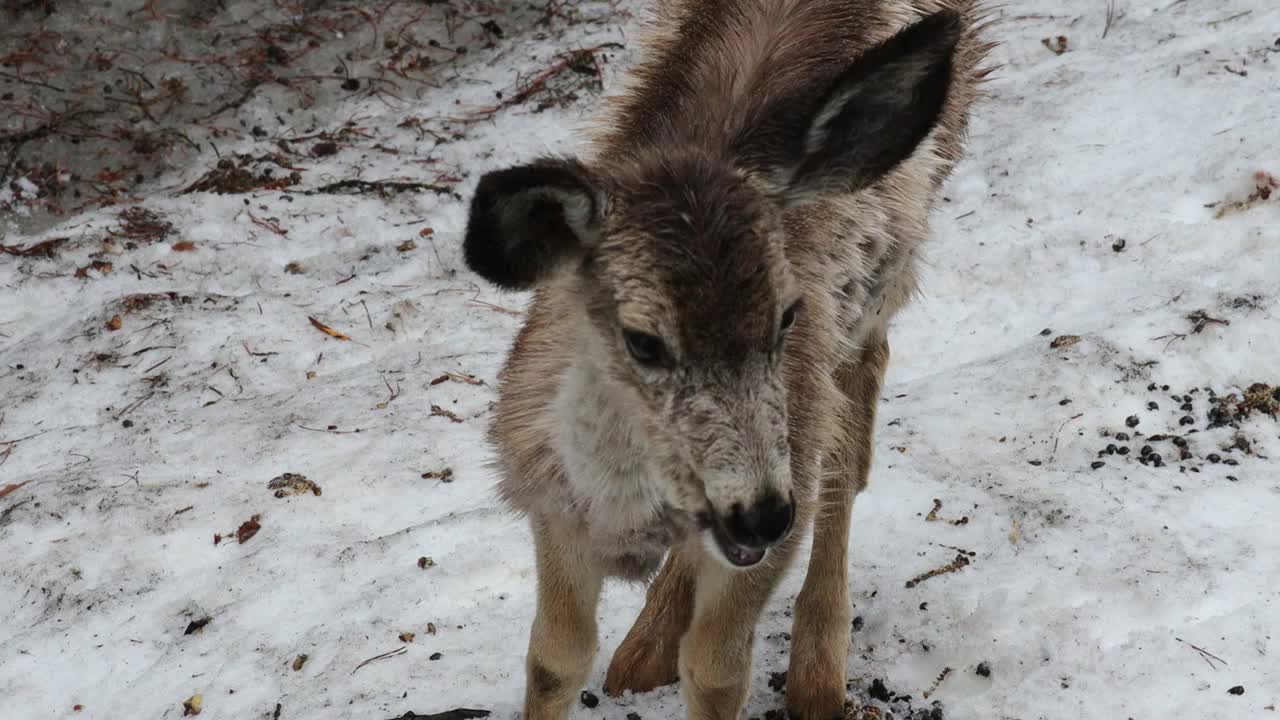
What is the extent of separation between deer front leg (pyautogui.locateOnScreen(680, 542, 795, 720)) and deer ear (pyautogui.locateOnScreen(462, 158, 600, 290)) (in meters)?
1.09

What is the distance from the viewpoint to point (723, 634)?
380 cm

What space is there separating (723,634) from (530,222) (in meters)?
1.61

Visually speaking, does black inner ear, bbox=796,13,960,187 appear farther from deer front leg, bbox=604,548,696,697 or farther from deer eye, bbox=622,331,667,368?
deer front leg, bbox=604,548,696,697

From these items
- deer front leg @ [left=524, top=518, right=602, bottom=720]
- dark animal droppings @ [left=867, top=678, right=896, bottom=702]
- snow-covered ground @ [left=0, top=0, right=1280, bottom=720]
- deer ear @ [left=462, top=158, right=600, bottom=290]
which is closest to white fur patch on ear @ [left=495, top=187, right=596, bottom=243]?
deer ear @ [left=462, top=158, right=600, bottom=290]

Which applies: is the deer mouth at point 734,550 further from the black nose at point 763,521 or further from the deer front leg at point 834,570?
the deer front leg at point 834,570

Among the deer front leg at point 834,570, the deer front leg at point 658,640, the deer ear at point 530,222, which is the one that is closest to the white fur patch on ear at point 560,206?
the deer ear at point 530,222

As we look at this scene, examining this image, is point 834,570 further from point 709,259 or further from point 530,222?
point 530,222

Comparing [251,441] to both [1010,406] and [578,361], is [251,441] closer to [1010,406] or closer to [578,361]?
[578,361]

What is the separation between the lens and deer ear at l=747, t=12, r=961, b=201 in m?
3.07

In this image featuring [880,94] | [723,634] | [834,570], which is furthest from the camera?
[834,570]

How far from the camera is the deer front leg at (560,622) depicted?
384cm

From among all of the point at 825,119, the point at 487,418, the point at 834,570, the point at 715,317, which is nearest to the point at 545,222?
the point at 715,317

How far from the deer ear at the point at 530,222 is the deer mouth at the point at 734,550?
0.86 meters

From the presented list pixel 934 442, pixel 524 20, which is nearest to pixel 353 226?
pixel 524 20
